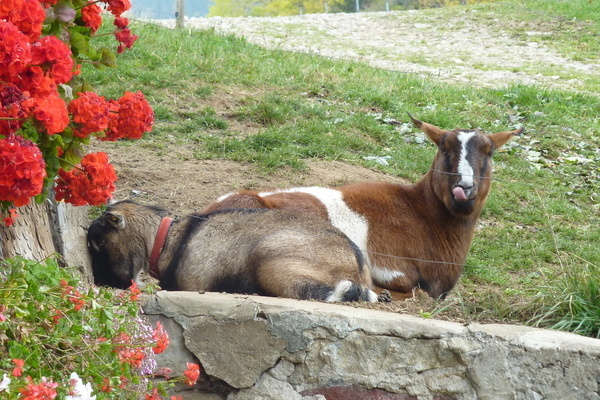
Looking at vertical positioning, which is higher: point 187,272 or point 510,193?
point 187,272

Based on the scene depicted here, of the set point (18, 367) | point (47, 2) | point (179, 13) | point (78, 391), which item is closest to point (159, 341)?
point (78, 391)

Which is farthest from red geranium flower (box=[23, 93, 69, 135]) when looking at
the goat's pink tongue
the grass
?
the grass

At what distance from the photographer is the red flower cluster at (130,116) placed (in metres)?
4.29

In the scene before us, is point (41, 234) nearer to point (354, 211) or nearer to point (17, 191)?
point (17, 191)

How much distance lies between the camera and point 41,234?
16.4ft

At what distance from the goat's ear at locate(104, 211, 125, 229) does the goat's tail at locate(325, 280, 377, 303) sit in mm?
1723

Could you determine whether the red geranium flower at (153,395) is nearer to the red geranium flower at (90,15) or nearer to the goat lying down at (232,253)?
the goat lying down at (232,253)

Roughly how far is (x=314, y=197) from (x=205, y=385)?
9.11ft

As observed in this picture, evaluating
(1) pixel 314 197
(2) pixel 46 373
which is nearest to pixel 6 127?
(2) pixel 46 373

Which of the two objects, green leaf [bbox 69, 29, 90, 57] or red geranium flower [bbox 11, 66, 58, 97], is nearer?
red geranium flower [bbox 11, 66, 58, 97]

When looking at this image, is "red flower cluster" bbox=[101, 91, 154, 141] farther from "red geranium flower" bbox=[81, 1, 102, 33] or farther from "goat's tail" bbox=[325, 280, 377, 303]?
"goat's tail" bbox=[325, 280, 377, 303]

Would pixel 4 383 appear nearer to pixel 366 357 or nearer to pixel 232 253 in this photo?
pixel 366 357

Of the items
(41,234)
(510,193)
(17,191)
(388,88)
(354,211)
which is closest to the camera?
(17,191)

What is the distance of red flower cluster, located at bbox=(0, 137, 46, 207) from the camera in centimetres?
340
